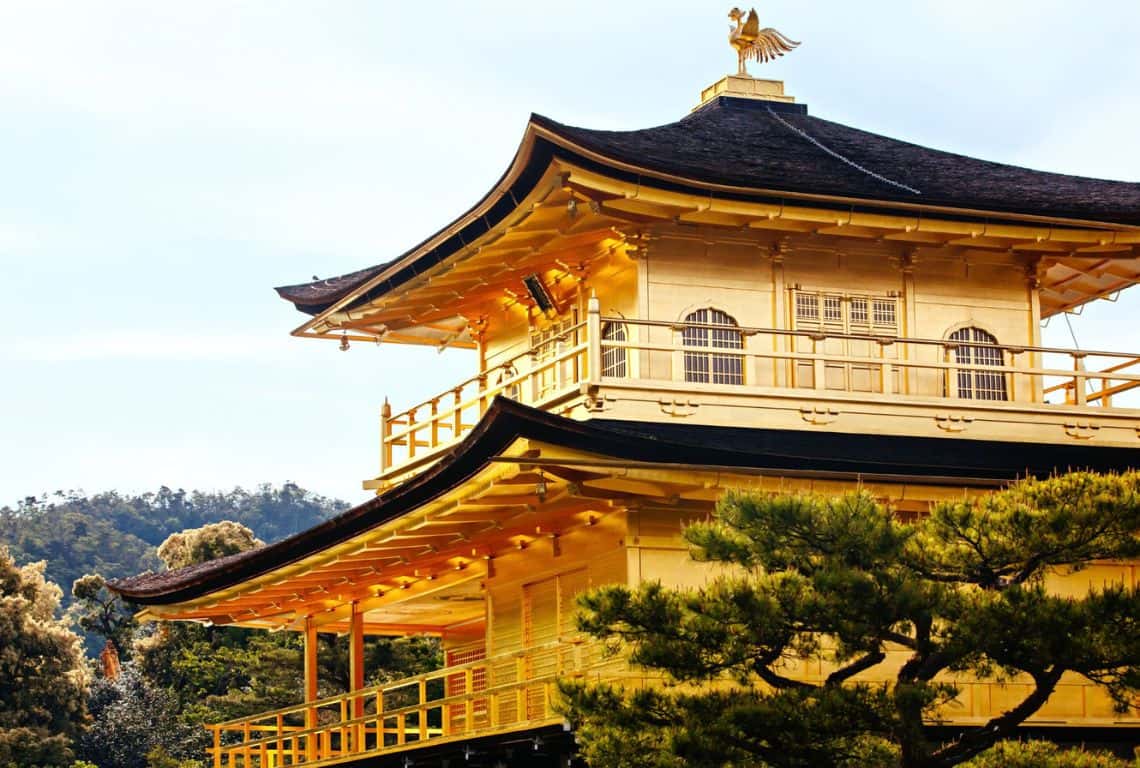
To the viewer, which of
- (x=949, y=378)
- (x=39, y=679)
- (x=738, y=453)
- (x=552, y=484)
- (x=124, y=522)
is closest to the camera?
(x=738, y=453)

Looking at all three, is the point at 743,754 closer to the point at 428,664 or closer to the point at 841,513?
the point at 841,513

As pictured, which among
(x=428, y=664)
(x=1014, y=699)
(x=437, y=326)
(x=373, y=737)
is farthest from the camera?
(x=428, y=664)

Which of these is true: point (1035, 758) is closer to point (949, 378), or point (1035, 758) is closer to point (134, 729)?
point (949, 378)

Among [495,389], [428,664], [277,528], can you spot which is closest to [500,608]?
[495,389]

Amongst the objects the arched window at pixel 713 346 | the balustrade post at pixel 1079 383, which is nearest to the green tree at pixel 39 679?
the arched window at pixel 713 346

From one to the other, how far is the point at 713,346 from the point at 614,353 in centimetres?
143

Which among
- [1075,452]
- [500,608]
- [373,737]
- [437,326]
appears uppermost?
[437,326]

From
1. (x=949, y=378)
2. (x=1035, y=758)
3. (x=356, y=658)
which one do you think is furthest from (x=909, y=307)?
(x=356, y=658)

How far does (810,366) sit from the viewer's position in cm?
2625

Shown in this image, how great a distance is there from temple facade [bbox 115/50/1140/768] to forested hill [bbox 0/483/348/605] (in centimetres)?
8838

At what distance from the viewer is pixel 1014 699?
2416cm

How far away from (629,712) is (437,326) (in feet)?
47.9

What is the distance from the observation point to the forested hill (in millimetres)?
117125

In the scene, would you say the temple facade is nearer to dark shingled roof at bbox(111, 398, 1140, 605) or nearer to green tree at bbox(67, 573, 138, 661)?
dark shingled roof at bbox(111, 398, 1140, 605)
